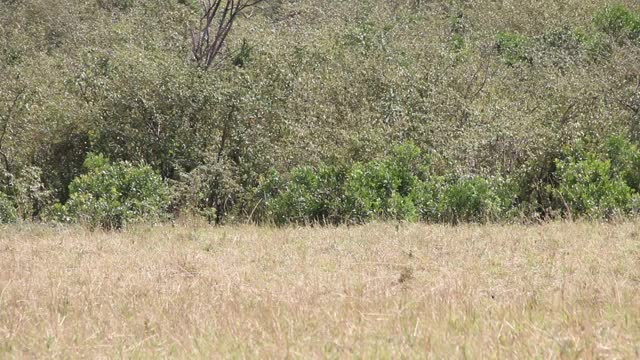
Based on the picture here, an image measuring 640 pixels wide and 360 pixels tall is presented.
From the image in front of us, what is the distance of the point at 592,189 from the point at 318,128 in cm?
625

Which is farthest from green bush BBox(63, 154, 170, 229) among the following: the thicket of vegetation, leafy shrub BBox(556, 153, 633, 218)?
leafy shrub BBox(556, 153, 633, 218)

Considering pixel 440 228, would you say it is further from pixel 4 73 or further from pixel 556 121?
pixel 4 73

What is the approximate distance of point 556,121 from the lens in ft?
48.0

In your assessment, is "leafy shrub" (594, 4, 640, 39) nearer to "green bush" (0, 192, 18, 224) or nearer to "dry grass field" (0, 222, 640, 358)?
"dry grass field" (0, 222, 640, 358)

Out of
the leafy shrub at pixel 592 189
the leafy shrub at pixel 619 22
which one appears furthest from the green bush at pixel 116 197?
the leafy shrub at pixel 619 22

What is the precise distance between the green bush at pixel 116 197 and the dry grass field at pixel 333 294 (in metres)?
2.07

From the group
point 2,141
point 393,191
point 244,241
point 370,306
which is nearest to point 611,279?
point 370,306

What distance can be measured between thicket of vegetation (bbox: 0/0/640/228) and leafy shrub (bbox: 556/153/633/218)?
0.03m

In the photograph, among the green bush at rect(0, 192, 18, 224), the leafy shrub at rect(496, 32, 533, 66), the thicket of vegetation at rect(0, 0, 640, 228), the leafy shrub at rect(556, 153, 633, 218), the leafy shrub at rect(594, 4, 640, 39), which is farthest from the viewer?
the leafy shrub at rect(594, 4, 640, 39)

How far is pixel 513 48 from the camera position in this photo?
22.9m

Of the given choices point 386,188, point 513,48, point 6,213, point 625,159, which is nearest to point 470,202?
point 386,188

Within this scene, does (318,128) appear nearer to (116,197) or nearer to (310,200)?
(310,200)

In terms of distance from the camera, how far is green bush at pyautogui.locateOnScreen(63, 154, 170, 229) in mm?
10984

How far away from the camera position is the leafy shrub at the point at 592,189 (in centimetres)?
1045
